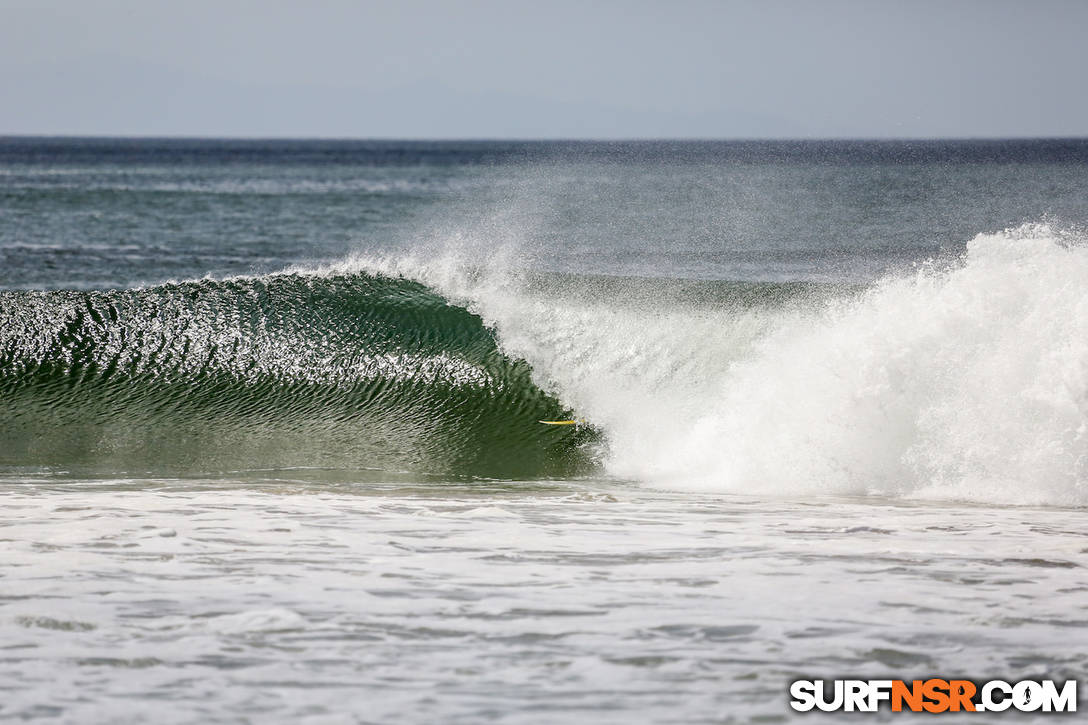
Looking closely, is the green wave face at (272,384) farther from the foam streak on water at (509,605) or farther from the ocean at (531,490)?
the foam streak on water at (509,605)

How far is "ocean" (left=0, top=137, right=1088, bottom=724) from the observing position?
4258 millimetres

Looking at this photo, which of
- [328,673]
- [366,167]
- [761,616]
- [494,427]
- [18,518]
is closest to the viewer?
[328,673]

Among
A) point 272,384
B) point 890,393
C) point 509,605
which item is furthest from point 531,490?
point 272,384

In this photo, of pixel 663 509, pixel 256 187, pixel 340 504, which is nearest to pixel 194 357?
pixel 340 504

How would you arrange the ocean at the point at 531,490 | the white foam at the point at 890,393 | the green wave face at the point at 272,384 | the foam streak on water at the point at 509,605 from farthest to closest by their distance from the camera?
the green wave face at the point at 272,384
the white foam at the point at 890,393
the ocean at the point at 531,490
the foam streak on water at the point at 509,605

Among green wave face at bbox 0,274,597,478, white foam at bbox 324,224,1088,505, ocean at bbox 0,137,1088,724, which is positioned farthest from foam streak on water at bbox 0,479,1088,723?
green wave face at bbox 0,274,597,478

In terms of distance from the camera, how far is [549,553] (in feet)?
19.0

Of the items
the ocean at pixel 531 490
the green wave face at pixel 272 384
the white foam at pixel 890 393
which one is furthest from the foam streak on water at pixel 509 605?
the green wave face at pixel 272 384

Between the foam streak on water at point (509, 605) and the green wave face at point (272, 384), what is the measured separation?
2060 mm

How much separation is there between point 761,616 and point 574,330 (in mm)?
6012

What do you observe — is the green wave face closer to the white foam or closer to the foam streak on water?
the white foam

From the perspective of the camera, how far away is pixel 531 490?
784cm

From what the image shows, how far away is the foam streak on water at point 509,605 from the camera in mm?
4043

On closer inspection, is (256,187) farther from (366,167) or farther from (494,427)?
(494,427)
